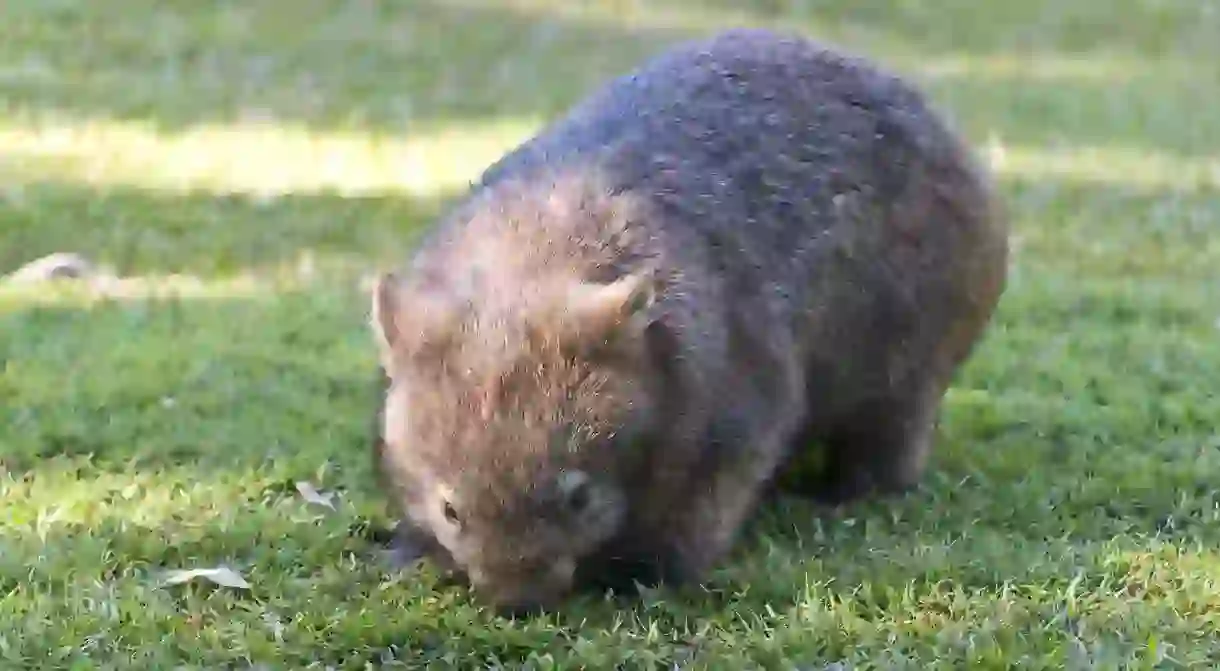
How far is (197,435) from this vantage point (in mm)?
5527

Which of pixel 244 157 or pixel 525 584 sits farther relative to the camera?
pixel 244 157

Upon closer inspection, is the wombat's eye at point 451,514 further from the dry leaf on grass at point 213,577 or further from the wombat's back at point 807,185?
the wombat's back at point 807,185

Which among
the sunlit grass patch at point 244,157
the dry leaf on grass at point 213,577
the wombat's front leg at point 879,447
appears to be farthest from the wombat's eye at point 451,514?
the sunlit grass patch at point 244,157

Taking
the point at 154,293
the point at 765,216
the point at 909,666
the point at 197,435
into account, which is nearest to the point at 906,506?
the point at 765,216

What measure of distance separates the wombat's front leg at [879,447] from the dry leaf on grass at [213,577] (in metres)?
1.96

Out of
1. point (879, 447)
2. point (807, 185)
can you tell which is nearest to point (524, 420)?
point (807, 185)

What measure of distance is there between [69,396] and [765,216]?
2493 millimetres

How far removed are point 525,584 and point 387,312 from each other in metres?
0.76

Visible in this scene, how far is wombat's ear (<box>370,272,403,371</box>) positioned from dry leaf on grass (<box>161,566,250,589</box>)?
664 millimetres

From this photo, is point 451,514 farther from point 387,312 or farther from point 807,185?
point 807,185

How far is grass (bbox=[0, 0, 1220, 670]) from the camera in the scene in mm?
4082

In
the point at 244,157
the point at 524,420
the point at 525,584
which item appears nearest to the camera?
the point at 524,420

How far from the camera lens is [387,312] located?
13.8 ft

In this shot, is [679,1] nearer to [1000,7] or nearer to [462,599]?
[1000,7]
